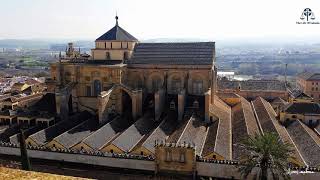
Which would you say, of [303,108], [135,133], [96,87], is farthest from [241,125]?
[96,87]

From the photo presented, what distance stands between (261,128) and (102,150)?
17.2 meters

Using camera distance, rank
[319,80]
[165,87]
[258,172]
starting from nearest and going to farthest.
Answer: [258,172] → [165,87] → [319,80]

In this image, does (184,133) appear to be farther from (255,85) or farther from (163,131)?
(255,85)

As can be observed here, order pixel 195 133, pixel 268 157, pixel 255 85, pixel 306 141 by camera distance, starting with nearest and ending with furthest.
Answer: pixel 268 157 → pixel 306 141 → pixel 195 133 → pixel 255 85

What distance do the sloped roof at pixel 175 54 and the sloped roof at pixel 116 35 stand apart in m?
1.86

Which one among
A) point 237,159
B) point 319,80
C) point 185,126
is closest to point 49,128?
point 185,126

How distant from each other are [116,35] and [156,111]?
42.0 feet

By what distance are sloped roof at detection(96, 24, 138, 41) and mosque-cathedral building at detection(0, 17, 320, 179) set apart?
0.10m

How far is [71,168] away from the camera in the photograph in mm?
33844

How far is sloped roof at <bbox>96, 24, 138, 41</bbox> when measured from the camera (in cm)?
4928

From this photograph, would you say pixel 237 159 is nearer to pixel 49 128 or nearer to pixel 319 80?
pixel 49 128

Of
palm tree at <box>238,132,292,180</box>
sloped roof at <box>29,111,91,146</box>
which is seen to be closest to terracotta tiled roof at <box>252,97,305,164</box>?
palm tree at <box>238,132,292,180</box>

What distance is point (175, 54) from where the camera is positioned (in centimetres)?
4844

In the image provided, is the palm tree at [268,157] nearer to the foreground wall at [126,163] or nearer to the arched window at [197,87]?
the foreground wall at [126,163]
